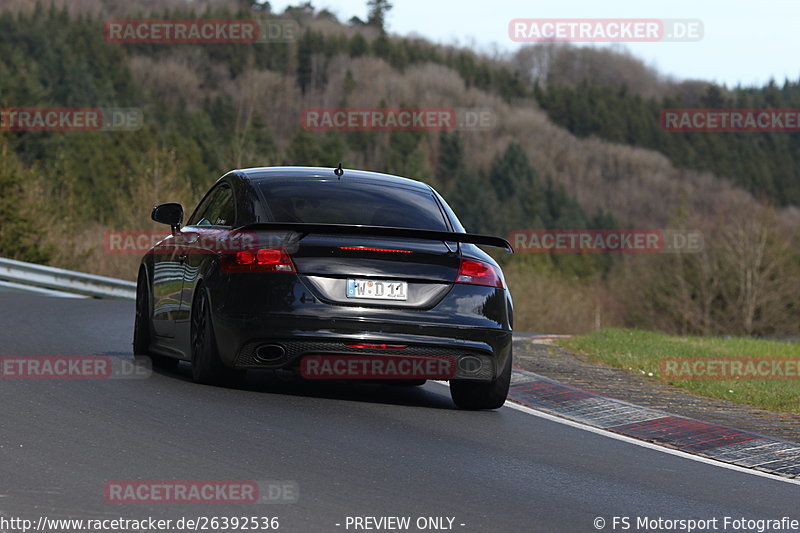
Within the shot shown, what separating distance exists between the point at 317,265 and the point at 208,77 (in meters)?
178

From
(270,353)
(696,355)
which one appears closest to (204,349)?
(270,353)

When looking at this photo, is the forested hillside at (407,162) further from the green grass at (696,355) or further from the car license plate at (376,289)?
the car license plate at (376,289)

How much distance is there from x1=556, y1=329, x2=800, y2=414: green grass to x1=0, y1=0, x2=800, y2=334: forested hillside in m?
23.2

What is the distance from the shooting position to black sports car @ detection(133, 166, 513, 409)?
8.23 meters

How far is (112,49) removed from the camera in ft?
518

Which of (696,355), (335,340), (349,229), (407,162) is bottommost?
(696,355)

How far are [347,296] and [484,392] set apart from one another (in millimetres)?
1346

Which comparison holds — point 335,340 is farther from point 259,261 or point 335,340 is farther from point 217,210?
point 217,210

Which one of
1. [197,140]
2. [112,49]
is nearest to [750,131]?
[112,49]

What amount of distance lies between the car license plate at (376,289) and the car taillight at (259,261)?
0.41 metres

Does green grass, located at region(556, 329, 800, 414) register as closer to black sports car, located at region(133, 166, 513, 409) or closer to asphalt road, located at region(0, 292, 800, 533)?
asphalt road, located at region(0, 292, 800, 533)

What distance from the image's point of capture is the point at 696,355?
14461mm

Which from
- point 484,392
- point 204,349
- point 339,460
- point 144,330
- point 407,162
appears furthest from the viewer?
point 407,162

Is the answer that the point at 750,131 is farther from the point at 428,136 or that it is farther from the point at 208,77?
the point at 208,77
